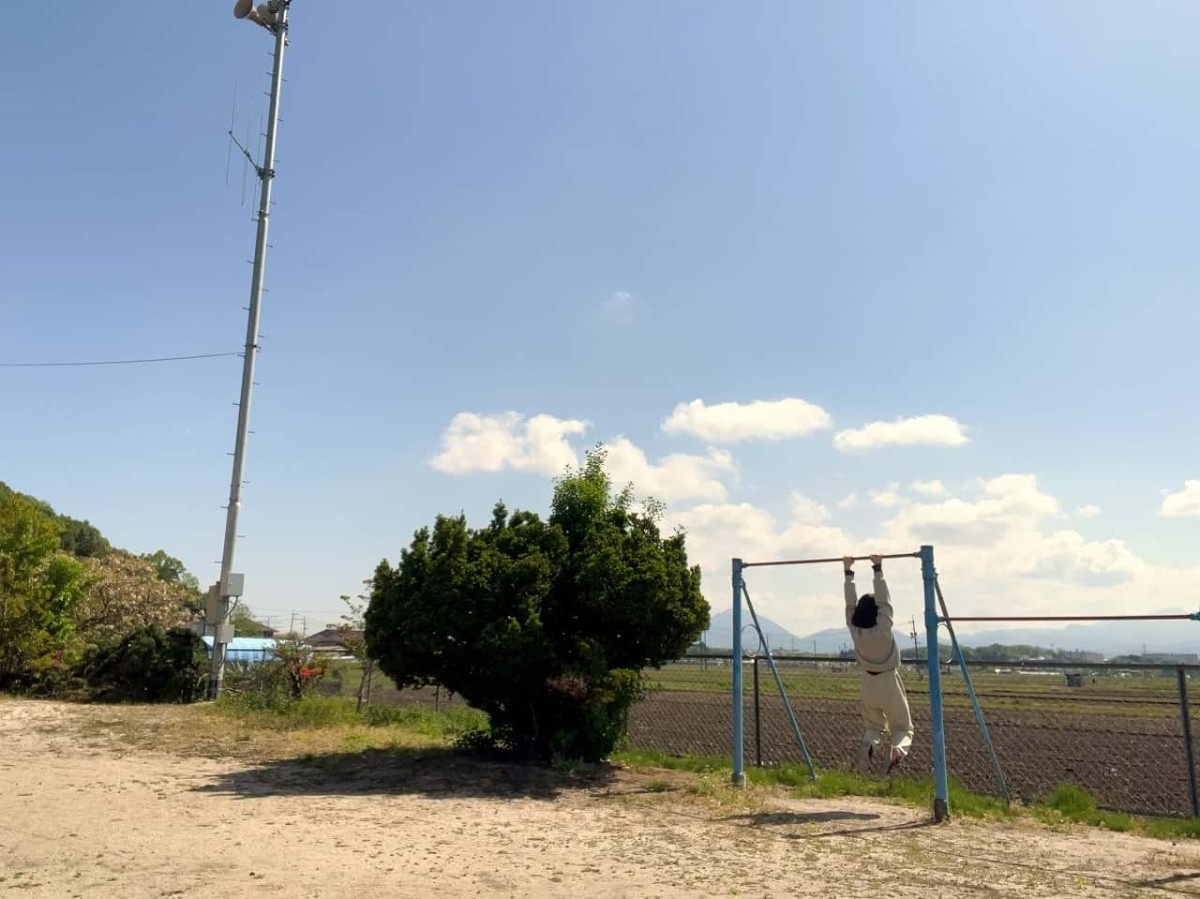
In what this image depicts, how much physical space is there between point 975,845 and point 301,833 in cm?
565

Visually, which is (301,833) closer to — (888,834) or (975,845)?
(888,834)

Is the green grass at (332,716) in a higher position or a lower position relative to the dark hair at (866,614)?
lower

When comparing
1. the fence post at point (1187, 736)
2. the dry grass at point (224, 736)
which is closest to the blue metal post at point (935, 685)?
the fence post at point (1187, 736)

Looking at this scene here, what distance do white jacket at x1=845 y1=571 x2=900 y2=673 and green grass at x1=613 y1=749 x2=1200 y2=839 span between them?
156 cm

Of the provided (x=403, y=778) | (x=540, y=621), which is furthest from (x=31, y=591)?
(x=540, y=621)

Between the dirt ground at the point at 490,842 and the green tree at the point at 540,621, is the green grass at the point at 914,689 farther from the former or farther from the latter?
the dirt ground at the point at 490,842

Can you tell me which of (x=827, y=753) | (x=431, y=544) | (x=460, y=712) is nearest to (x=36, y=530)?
(x=460, y=712)

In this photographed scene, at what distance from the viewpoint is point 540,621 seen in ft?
33.6

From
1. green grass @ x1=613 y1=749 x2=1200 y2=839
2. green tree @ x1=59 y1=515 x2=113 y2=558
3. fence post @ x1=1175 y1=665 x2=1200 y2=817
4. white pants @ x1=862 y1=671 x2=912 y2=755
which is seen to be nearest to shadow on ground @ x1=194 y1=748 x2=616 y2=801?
green grass @ x1=613 y1=749 x2=1200 y2=839

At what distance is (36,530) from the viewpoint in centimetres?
1797

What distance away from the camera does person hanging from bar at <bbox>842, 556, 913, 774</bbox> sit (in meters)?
9.15

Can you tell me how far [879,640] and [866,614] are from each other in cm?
29

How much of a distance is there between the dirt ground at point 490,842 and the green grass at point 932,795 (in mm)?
434

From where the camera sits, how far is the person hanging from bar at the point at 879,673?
360 inches
